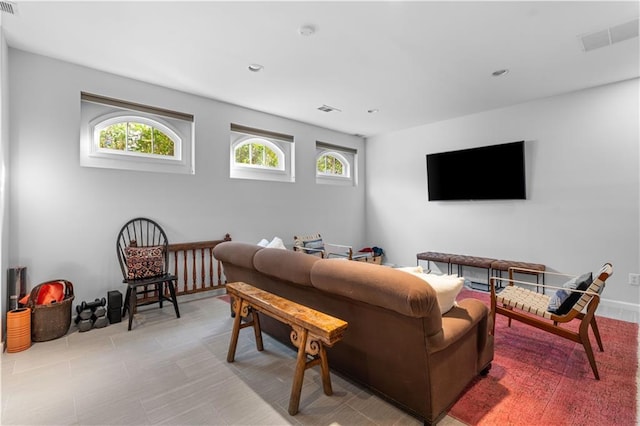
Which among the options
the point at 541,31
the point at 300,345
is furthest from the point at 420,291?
the point at 541,31

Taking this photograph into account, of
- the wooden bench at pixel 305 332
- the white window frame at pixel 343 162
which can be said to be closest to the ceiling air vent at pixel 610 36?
the wooden bench at pixel 305 332

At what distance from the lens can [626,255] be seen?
11.7 ft

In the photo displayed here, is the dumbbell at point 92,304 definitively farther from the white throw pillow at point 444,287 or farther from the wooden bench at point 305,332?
the white throw pillow at point 444,287

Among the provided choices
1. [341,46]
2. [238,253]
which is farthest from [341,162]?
[238,253]

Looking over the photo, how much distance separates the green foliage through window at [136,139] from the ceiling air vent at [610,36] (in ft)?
14.9

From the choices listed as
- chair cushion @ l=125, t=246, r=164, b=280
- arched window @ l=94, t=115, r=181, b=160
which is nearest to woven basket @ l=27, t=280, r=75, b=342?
chair cushion @ l=125, t=246, r=164, b=280

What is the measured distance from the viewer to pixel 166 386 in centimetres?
205

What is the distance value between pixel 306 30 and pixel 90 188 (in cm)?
276

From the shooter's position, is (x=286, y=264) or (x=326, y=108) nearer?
(x=286, y=264)

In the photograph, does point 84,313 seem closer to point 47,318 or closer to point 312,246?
point 47,318

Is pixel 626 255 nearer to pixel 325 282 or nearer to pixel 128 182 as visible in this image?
pixel 325 282

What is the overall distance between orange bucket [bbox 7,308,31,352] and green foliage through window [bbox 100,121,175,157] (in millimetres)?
1842

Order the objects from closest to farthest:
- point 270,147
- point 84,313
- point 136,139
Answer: point 84,313 < point 136,139 < point 270,147

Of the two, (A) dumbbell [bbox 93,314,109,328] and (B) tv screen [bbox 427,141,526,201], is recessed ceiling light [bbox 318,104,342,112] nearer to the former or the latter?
(B) tv screen [bbox 427,141,526,201]
